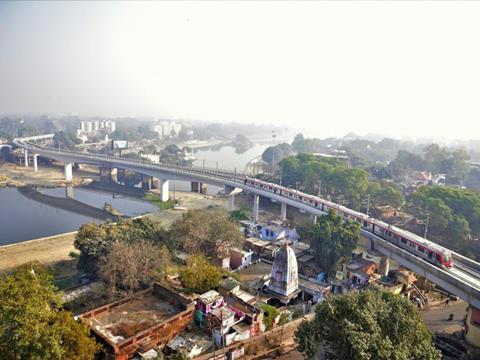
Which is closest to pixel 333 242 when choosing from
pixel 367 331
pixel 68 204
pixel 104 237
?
pixel 367 331

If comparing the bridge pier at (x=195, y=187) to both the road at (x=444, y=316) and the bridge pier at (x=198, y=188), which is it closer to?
the bridge pier at (x=198, y=188)

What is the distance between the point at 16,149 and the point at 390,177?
239ft

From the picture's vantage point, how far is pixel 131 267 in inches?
763

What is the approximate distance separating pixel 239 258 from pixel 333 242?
6.75m

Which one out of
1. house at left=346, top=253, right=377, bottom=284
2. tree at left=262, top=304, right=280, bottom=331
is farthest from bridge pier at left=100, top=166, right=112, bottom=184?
tree at left=262, top=304, right=280, bottom=331

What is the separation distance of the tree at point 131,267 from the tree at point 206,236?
15.4 feet

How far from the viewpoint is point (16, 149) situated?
75.7 metres

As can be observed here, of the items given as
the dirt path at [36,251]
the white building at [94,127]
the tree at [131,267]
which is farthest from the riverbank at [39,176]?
the white building at [94,127]

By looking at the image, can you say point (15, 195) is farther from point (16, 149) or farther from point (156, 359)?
point (156, 359)

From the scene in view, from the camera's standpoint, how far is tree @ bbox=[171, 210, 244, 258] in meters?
26.0

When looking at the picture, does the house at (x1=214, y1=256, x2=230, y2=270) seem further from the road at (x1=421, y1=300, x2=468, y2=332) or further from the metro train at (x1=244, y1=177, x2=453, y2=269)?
the road at (x1=421, y1=300, x2=468, y2=332)

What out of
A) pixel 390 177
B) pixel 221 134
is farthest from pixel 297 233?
pixel 221 134

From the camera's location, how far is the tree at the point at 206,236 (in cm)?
2595

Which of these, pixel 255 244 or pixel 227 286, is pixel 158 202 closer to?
pixel 255 244
